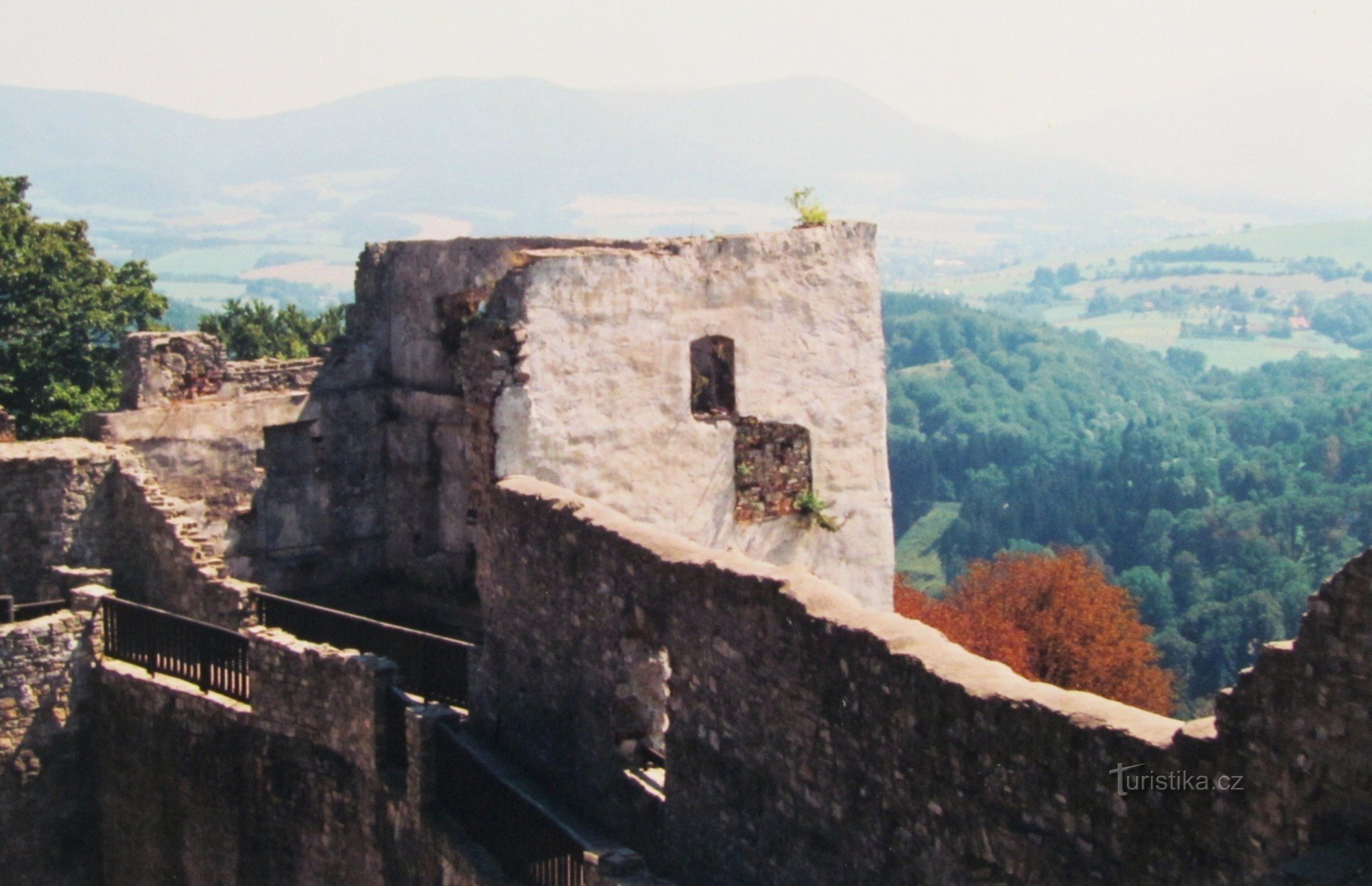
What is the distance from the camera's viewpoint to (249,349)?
44250 mm

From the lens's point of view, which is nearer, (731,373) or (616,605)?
(616,605)

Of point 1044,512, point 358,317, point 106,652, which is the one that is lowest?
point 1044,512

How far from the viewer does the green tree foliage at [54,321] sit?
1171 inches

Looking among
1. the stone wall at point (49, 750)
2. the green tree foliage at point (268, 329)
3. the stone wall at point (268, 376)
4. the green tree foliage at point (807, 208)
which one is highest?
the green tree foliage at point (807, 208)

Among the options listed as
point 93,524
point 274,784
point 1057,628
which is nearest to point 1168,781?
point 274,784

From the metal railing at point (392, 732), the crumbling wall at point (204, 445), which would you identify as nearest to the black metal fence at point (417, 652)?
the metal railing at point (392, 732)

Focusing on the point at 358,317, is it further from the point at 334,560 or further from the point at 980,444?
the point at 980,444

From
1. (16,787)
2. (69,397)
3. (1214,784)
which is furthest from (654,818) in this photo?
(69,397)

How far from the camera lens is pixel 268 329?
46.5 meters

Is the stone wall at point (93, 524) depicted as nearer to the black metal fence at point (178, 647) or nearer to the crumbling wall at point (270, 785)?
the black metal fence at point (178, 647)

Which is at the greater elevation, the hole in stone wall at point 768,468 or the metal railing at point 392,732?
the hole in stone wall at point 768,468

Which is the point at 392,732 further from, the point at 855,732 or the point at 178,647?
the point at 855,732

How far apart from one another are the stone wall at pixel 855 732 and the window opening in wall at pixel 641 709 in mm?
52

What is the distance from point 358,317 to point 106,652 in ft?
13.4
